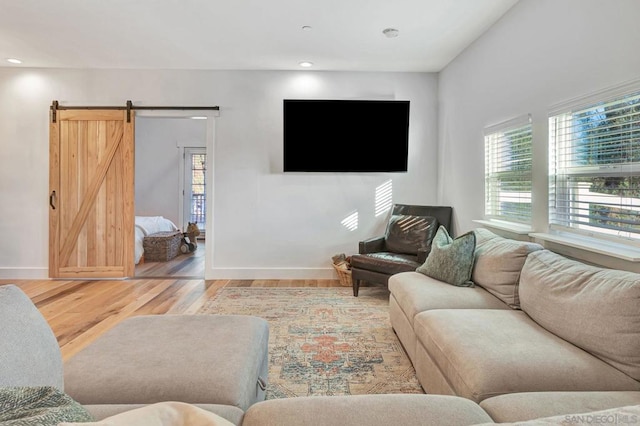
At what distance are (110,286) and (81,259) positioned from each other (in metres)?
0.68

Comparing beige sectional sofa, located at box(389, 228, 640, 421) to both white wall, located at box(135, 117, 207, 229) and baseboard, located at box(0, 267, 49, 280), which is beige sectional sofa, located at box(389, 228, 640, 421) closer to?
baseboard, located at box(0, 267, 49, 280)

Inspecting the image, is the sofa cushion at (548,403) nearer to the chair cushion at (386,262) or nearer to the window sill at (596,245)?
the window sill at (596,245)

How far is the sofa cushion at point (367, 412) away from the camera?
3.47ft

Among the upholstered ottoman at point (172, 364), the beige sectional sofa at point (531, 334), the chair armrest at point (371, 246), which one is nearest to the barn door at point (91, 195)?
the chair armrest at point (371, 246)

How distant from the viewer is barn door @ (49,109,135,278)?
4.70 meters

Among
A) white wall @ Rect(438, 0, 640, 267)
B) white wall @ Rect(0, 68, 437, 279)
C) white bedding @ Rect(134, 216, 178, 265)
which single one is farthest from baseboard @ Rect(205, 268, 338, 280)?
white wall @ Rect(438, 0, 640, 267)

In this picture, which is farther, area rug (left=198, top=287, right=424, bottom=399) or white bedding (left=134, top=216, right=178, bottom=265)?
white bedding (left=134, top=216, right=178, bottom=265)

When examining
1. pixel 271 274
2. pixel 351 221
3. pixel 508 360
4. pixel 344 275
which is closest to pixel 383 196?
pixel 351 221

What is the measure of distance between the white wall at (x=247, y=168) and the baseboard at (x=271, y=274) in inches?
0.5

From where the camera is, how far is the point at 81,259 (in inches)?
187

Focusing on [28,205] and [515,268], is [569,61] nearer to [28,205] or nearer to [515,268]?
[515,268]

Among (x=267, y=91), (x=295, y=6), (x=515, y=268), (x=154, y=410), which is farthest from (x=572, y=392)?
(x=267, y=91)

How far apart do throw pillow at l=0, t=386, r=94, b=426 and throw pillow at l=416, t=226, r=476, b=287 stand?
7.78ft

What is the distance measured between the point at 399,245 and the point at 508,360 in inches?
109
